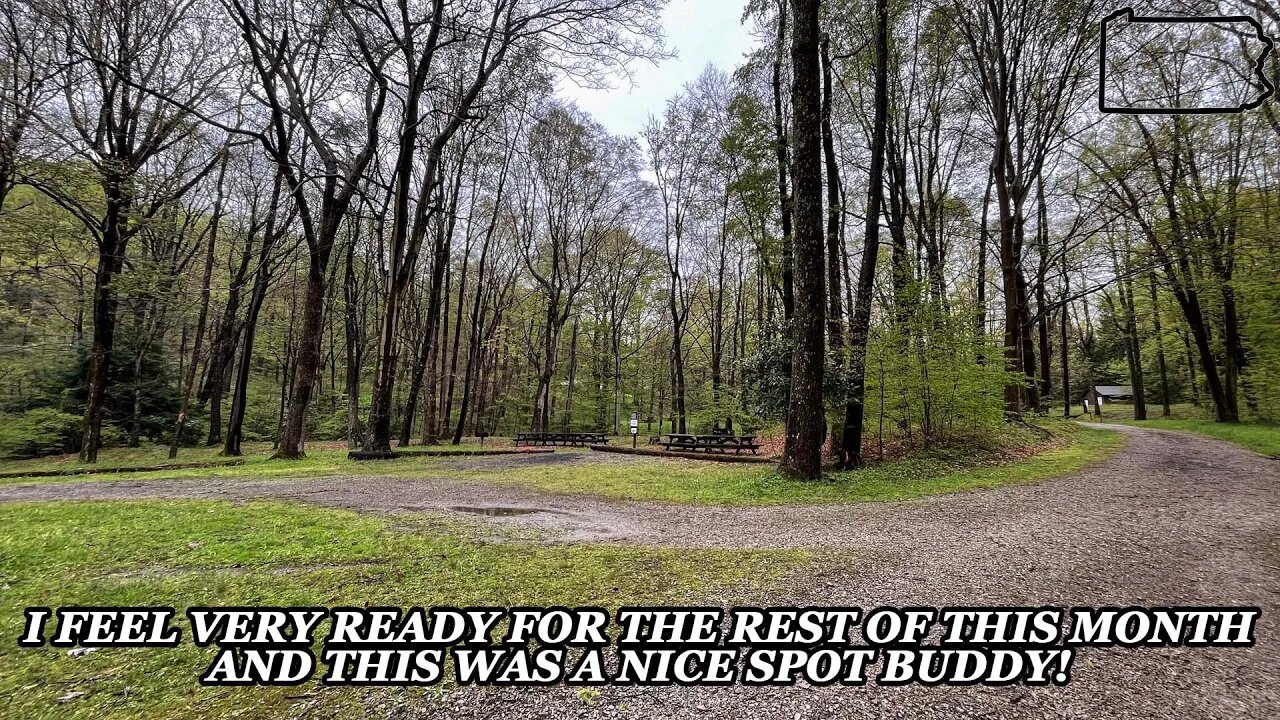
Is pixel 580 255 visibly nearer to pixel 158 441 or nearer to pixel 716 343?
pixel 716 343

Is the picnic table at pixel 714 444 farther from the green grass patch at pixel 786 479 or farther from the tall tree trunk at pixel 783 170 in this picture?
the tall tree trunk at pixel 783 170

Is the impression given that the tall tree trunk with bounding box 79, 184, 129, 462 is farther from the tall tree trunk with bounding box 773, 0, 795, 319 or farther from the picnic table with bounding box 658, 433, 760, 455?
the tall tree trunk with bounding box 773, 0, 795, 319

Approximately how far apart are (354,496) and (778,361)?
9513mm

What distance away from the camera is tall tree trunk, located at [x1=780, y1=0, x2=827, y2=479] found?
8477 mm

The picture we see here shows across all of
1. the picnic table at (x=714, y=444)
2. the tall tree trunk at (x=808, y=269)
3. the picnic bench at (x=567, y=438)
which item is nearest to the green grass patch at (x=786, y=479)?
the tall tree trunk at (x=808, y=269)

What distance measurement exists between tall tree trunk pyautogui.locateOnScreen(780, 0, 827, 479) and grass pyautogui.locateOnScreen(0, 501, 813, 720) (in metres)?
4.48

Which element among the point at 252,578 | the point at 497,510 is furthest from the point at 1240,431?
the point at 252,578

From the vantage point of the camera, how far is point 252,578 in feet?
11.1

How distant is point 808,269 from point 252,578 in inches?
329

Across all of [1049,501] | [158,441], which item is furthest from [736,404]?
[158,441]

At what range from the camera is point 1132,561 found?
4.00 m

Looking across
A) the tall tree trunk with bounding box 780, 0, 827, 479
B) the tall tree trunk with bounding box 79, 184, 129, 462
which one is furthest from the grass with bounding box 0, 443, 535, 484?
the tall tree trunk with bounding box 780, 0, 827, 479

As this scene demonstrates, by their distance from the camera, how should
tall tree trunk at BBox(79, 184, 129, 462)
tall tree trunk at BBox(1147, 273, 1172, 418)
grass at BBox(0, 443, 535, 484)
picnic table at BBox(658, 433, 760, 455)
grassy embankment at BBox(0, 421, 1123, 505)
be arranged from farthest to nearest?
tall tree trunk at BBox(1147, 273, 1172, 418) → picnic table at BBox(658, 433, 760, 455) → tall tree trunk at BBox(79, 184, 129, 462) → grass at BBox(0, 443, 535, 484) → grassy embankment at BBox(0, 421, 1123, 505)

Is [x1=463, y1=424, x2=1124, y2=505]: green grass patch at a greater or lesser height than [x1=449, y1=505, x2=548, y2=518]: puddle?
lesser
